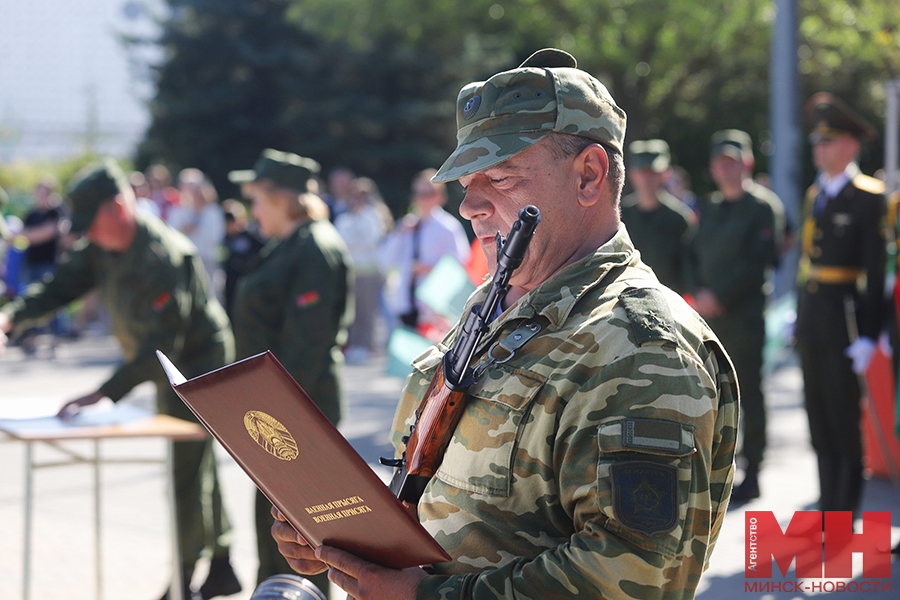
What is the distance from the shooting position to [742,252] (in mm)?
6395

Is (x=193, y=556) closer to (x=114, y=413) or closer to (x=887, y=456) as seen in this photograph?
(x=114, y=413)

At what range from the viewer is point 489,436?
5.78 feet

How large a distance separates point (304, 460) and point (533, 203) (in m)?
0.65

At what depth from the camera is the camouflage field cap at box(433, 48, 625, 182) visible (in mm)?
1812

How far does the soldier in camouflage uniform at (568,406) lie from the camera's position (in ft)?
5.13

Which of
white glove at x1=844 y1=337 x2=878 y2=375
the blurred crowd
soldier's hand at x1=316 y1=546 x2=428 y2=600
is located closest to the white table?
soldier's hand at x1=316 y1=546 x2=428 y2=600

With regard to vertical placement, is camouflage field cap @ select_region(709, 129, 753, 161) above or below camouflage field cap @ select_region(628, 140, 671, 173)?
above

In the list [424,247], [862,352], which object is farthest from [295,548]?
[424,247]

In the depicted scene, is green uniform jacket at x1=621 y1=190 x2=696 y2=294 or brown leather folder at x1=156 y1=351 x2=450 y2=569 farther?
green uniform jacket at x1=621 y1=190 x2=696 y2=294

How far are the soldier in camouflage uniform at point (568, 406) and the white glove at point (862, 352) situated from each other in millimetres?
3604

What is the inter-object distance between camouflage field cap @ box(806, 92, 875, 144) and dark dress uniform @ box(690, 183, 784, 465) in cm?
109

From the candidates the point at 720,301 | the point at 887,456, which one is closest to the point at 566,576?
the point at 720,301

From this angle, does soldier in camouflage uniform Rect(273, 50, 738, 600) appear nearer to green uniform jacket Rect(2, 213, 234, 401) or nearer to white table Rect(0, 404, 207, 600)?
white table Rect(0, 404, 207, 600)

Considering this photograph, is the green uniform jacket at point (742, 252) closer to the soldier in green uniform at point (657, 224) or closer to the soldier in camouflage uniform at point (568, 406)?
the soldier in green uniform at point (657, 224)
